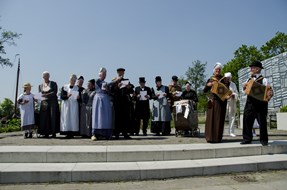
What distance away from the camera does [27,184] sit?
5266mm

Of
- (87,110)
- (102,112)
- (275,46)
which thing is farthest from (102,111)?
(275,46)

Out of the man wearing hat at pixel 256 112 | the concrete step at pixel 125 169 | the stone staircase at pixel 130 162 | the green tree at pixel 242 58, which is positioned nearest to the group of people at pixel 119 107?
the man wearing hat at pixel 256 112

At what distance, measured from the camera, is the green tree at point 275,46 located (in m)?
34.8

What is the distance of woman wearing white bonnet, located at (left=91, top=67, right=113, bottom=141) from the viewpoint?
8133mm

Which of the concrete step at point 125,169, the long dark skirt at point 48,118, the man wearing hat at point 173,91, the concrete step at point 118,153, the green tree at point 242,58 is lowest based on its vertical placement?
the concrete step at point 125,169

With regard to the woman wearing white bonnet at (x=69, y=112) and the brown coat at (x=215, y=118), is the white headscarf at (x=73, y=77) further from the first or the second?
the brown coat at (x=215, y=118)

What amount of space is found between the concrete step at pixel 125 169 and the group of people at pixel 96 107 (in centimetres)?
257

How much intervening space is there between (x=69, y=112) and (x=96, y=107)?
4.49ft

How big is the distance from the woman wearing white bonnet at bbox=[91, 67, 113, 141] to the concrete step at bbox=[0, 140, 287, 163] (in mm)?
1654

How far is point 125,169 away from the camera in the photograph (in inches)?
216

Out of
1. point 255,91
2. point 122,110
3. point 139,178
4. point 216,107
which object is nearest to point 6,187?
point 139,178

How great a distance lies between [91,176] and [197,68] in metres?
45.9

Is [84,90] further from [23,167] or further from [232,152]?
[232,152]

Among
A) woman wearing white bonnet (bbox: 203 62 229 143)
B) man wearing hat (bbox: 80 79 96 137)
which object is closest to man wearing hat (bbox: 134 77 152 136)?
man wearing hat (bbox: 80 79 96 137)
